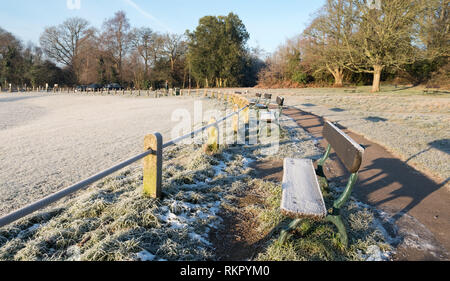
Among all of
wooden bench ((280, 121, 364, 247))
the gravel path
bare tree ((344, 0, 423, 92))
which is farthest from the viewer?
bare tree ((344, 0, 423, 92))

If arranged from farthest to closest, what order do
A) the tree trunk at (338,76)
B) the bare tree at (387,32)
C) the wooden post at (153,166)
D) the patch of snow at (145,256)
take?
the tree trunk at (338,76) → the bare tree at (387,32) → the wooden post at (153,166) → the patch of snow at (145,256)

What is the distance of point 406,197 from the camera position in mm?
3912

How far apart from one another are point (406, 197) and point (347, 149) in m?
1.88

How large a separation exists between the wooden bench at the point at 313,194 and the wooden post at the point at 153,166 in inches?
60.3

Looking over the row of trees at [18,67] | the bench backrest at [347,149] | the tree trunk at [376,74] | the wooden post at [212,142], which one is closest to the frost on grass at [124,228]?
the wooden post at [212,142]

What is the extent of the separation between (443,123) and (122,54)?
52453 millimetres

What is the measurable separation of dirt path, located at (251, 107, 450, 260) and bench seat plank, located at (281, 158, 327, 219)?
0.91 metres

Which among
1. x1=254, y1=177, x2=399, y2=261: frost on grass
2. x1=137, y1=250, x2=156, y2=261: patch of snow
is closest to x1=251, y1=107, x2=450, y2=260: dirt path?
x1=254, y1=177, x2=399, y2=261: frost on grass

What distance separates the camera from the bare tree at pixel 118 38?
1923 inches

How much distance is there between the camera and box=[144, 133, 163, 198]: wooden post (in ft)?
10.3

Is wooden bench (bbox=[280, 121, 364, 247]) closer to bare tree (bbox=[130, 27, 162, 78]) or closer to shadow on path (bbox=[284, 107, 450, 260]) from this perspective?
shadow on path (bbox=[284, 107, 450, 260])

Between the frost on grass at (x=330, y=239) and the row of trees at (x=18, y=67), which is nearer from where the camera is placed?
the frost on grass at (x=330, y=239)

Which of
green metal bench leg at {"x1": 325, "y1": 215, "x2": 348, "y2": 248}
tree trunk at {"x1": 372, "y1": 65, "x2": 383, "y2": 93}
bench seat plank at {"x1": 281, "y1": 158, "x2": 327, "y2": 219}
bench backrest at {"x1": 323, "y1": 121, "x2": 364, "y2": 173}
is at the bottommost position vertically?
green metal bench leg at {"x1": 325, "y1": 215, "x2": 348, "y2": 248}

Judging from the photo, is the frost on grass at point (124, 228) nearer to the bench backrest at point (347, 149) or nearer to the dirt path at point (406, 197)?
the bench backrest at point (347, 149)
